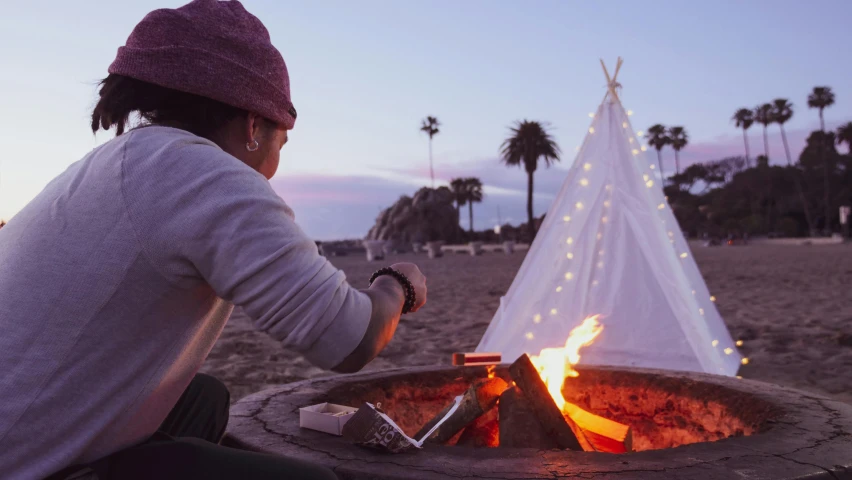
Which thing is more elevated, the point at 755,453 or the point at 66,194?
the point at 66,194

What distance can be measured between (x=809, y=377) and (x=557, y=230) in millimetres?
2260

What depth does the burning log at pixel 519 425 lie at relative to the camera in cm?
248

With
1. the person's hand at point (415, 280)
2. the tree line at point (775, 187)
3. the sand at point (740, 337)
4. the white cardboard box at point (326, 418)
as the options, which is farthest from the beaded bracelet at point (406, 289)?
the tree line at point (775, 187)

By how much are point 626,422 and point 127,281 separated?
2570 millimetres

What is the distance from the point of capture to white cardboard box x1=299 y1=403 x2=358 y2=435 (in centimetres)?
205

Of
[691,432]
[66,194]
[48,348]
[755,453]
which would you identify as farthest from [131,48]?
[691,432]

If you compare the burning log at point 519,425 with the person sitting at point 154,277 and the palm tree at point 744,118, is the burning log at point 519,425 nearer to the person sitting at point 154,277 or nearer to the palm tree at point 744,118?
the person sitting at point 154,277

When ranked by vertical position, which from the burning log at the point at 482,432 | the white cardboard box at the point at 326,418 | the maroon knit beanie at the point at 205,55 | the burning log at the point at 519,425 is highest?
the maroon knit beanie at the point at 205,55

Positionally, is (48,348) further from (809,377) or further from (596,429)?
(809,377)

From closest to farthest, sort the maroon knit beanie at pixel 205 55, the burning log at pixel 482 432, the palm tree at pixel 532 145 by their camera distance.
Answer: the maroon knit beanie at pixel 205 55
the burning log at pixel 482 432
the palm tree at pixel 532 145

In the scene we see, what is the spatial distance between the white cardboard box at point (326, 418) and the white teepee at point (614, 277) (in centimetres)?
307

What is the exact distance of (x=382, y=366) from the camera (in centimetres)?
588

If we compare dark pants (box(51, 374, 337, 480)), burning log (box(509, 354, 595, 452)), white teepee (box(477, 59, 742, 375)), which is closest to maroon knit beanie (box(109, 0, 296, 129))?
dark pants (box(51, 374, 337, 480))

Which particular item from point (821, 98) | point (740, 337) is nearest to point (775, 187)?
point (821, 98)
